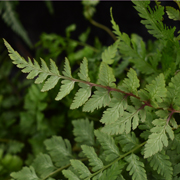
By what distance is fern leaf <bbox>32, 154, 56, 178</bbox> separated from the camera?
0.70 meters

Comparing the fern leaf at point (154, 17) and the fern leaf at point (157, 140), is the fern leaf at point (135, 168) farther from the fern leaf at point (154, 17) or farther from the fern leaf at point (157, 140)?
the fern leaf at point (154, 17)

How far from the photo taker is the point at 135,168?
0.55m

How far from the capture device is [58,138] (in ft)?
2.44

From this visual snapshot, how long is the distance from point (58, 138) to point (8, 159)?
11.1 inches

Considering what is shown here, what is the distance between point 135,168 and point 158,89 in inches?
9.2

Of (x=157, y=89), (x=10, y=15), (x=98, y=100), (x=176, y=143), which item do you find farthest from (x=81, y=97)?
(x=10, y=15)

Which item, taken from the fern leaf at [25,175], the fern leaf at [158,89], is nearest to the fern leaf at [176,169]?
the fern leaf at [158,89]

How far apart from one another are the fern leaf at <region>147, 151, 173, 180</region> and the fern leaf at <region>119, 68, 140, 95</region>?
0.20m

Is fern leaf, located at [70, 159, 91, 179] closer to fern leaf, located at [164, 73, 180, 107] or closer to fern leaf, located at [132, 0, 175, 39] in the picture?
fern leaf, located at [164, 73, 180, 107]

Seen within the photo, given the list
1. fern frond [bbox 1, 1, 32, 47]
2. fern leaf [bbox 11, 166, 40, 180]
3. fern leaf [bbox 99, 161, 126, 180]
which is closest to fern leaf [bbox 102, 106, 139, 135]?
fern leaf [bbox 99, 161, 126, 180]

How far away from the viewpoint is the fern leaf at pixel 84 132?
2.40 feet

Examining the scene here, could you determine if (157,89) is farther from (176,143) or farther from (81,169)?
(81,169)

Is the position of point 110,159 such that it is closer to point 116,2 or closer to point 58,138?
A: point 58,138

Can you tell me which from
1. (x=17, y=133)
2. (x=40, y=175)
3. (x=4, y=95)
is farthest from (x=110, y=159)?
(x=4, y=95)
